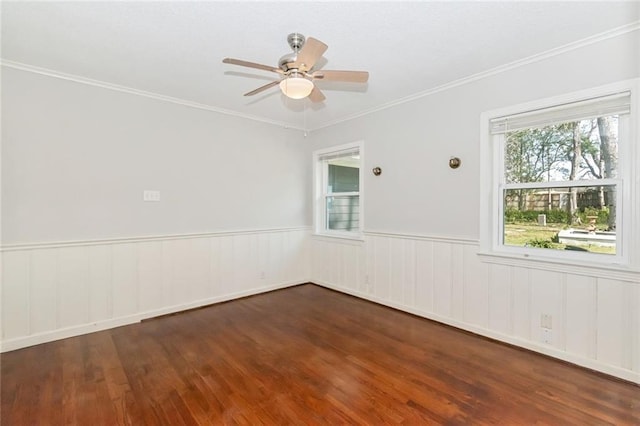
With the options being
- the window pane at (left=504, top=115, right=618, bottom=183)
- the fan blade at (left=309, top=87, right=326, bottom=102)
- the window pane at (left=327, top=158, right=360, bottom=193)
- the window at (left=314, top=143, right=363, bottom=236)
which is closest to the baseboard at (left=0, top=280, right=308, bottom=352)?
the window at (left=314, top=143, right=363, bottom=236)

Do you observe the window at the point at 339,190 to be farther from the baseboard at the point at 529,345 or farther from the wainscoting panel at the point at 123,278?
the baseboard at the point at 529,345

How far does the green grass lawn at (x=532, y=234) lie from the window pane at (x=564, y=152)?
404mm

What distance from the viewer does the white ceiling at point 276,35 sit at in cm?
190

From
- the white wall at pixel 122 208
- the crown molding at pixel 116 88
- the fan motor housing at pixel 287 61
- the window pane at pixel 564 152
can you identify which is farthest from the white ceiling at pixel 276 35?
the window pane at pixel 564 152

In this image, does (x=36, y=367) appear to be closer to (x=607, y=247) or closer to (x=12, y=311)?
(x=12, y=311)

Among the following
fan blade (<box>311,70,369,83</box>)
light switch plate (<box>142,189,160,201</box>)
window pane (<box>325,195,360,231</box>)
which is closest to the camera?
fan blade (<box>311,70,369,83</box>)

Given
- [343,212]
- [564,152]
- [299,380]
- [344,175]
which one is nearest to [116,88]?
[344,175]

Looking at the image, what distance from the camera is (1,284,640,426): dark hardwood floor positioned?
71.6 inches

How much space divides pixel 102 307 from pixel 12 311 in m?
0.65

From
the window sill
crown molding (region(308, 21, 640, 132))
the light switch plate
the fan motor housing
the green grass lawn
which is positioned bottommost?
the window sill

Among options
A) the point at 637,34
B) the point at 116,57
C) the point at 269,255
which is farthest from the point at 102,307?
the point at 637,34

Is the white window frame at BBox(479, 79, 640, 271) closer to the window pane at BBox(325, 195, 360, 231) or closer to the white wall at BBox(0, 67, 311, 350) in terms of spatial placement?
the window pane at BBox(325, 195, 360, 231)

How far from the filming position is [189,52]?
2422 mm

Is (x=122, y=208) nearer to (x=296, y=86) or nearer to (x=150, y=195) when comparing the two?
(x=150, y=195)
